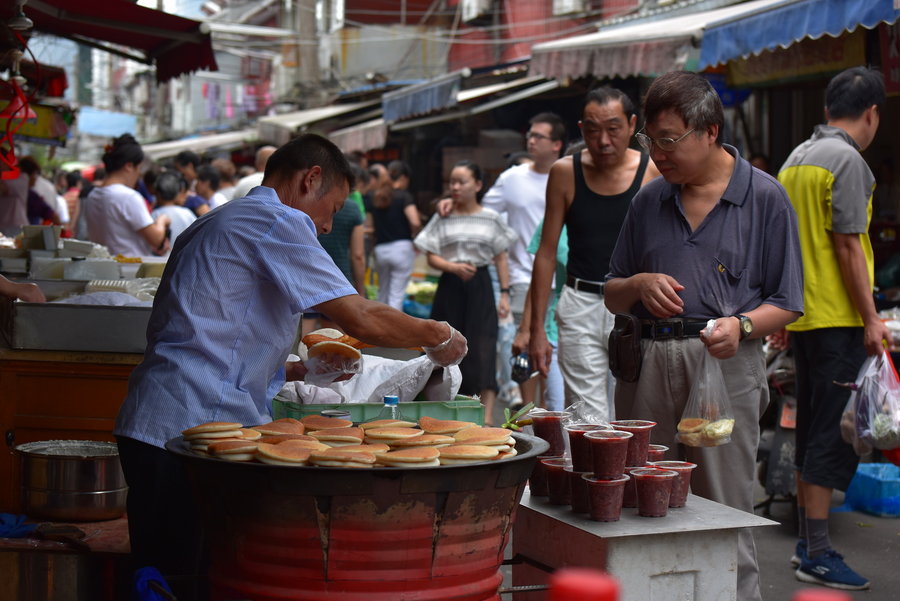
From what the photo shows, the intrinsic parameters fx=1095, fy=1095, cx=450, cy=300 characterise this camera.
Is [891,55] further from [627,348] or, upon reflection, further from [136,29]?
[136,29]

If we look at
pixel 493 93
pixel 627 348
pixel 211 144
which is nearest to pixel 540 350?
pixel 627 348

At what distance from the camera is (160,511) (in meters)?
3.45

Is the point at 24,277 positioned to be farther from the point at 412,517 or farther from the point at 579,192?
the point at 412,517

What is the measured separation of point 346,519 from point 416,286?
1135 centimetres

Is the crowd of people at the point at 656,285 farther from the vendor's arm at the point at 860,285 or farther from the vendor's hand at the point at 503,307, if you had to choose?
the vendor's hand at the point at 503,307

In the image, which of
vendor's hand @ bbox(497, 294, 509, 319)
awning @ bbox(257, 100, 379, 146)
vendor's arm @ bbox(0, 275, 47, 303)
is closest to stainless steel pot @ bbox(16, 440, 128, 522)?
vendor's arm @ bbox(0, 275, 47, 303)

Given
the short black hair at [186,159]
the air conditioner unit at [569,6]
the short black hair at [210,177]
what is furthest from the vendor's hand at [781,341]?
the air conditioner unit at [569,6]

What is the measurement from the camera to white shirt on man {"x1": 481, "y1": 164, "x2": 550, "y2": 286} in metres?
8.82

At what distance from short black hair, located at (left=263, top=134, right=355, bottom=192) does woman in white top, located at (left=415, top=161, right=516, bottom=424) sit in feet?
16.6

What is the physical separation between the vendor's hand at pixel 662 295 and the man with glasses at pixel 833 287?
1957mm

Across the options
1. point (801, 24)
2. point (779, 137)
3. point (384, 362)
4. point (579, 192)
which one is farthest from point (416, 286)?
point (384, 362)

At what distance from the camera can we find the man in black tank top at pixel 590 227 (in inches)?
208

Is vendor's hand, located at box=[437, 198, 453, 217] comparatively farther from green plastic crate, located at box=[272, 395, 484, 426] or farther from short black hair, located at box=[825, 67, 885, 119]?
green plastic crate, located at box=[272, 395, 484, 426]

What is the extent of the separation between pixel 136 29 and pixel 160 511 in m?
4.63
